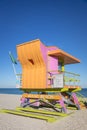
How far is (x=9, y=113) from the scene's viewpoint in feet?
40.1

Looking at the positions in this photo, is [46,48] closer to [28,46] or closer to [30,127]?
[28,46]

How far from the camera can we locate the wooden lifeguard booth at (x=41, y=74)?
41.4ft

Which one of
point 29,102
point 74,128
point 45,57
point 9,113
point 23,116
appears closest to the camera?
point 74,128

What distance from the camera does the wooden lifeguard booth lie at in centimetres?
1261

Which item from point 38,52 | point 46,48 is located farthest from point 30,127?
point 46,48

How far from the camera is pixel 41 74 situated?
13.0m

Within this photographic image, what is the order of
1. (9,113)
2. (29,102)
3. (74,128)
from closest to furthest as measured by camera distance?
(74,128), (9,113), (29,102)

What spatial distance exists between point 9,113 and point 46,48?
5.69 m

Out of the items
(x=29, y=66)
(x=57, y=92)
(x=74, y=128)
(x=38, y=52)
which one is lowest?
(x=74, y=128)

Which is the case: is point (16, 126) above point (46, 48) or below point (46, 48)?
below

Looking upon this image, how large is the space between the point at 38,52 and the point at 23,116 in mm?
4685

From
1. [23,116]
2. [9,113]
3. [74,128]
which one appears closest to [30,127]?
[74,128]

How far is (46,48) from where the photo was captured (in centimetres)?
1362

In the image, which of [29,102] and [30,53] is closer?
[30,53]
